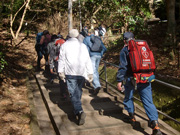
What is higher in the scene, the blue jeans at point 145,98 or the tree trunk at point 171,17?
the tree trunk at point 171,17

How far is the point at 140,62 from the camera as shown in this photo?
4020 mm

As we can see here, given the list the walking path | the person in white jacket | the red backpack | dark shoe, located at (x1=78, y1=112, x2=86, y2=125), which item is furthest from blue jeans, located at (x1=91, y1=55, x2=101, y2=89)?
the red backpack

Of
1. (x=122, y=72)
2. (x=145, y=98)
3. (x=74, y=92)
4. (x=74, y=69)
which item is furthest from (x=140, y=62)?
(x=74, y=92)

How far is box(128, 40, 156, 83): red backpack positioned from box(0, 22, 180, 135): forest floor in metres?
2.44

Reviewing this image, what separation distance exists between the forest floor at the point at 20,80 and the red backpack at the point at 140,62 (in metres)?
2.44

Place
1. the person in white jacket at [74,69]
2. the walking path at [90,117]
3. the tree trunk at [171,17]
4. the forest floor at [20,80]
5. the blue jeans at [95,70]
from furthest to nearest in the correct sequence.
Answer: the tree trunk at [171,17]
the blue jeans at [95,70]
the forest floor at [20,80]
the person in white jacket at [74,69]
the walking path at [90,117]

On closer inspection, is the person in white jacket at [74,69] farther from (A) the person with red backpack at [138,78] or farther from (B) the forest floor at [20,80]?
(B) the forest floor at [20,80]

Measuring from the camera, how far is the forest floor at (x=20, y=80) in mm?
4767

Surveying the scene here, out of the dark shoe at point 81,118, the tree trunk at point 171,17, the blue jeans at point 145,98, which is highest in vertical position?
the tree trunk at point 171,17

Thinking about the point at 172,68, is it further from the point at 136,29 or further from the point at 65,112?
the point at 65,112

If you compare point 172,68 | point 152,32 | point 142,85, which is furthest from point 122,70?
point 152,32

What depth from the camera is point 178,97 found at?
17.7 ft

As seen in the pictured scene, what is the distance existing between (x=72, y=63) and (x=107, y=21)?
47.3ft

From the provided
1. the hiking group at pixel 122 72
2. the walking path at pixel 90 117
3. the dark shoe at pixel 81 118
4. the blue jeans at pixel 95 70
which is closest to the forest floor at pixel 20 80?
the walking path at pixel 90 117
